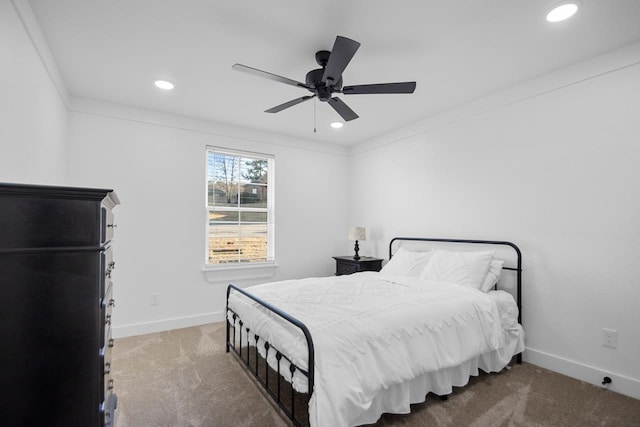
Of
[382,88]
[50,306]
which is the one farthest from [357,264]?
[50,306]

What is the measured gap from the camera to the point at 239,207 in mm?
4340

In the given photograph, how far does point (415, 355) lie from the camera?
1.99 m

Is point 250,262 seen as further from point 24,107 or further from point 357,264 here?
point 24,107

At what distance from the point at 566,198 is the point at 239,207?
364 centimetres

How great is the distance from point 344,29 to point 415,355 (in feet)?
7.32

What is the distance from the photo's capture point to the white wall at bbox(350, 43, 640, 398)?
2381mm

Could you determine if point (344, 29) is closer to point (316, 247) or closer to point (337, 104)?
point (337, 104)

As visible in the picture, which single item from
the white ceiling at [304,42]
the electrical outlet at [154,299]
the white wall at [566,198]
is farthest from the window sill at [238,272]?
the white wall at [566,198]

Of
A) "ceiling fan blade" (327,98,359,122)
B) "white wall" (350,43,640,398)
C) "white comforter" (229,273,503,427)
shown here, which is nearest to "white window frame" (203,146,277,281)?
"white comforter" (229,273,503,427)

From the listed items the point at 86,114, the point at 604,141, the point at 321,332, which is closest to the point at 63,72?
the point at 86,114

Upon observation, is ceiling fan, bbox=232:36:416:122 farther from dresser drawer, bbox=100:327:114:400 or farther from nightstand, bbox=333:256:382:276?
nightstand, bbox=333:256:382:276

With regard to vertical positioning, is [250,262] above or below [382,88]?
below

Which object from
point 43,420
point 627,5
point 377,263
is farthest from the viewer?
point 377,263

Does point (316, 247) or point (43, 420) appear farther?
point (316, 247)
